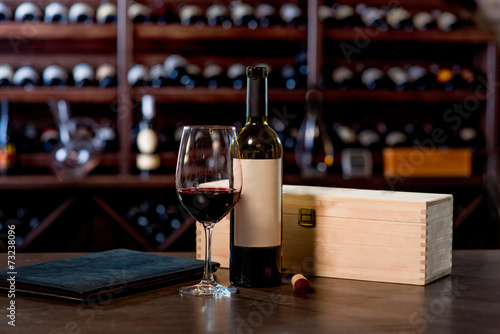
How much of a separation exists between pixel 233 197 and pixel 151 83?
2.37 m

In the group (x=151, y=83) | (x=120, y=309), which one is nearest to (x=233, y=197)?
(x=120, y=309)

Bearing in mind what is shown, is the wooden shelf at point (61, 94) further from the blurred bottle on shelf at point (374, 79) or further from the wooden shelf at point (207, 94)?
the blurred bottle on shelf at point (374, 79)

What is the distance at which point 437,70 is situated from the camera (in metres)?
3.43

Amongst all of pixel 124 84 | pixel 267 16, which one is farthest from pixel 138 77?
pixel 267 16

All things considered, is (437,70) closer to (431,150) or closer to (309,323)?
(431,150)

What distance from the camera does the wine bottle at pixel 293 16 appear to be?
3.25 metres

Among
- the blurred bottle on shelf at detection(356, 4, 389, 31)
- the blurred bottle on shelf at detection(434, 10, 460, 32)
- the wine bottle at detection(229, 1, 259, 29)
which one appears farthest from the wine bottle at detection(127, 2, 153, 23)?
the blurred bottle on shelf at detection(434, 10, 460, 32)

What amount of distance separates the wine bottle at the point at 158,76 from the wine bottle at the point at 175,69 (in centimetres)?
2

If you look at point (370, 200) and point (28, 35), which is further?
point (28, 35)

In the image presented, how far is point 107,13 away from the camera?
10.4 feet

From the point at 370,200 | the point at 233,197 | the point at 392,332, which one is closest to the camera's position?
the point at 392,332

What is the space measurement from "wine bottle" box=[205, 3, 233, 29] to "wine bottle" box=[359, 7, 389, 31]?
0.66 metres

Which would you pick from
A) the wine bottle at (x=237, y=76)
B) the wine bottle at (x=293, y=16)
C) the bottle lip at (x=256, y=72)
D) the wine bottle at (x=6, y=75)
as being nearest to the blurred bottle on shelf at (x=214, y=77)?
the wine bottle at (x=237, y=76)

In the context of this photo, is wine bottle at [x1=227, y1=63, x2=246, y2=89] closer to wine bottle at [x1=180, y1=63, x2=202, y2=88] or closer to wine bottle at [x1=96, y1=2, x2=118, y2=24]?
wine bottle at [x1=180, y1=63, x2=202, y2=88]
